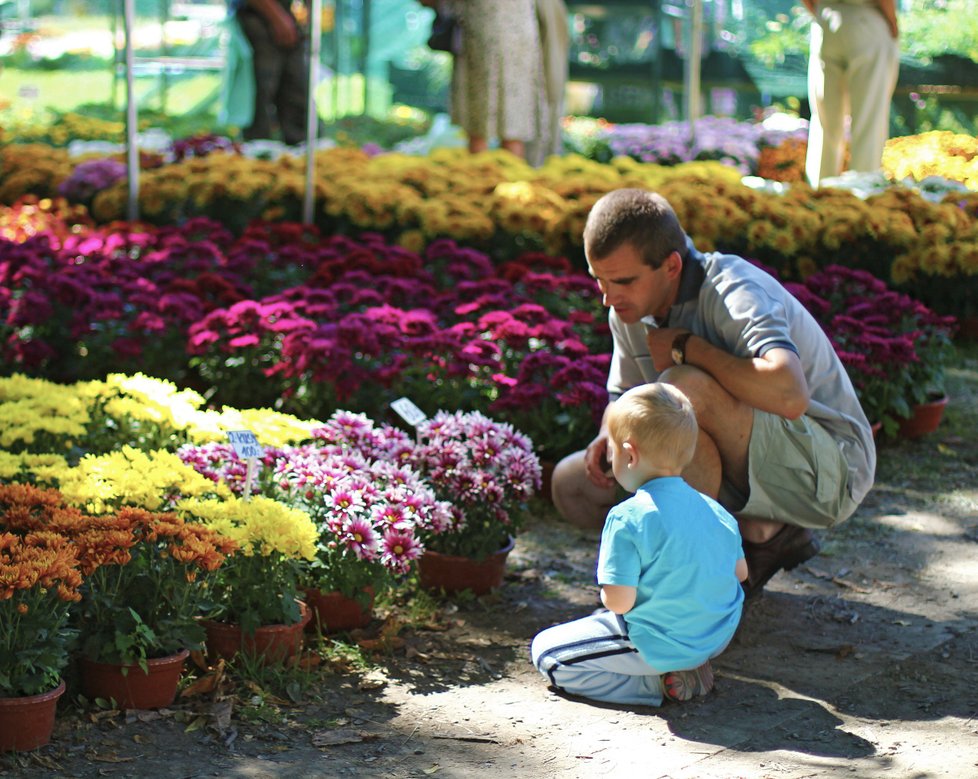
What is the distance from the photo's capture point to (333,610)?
371 cm

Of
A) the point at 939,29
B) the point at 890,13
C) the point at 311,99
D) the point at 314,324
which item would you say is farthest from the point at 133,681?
the point at 939,29

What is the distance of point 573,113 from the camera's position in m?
21.9

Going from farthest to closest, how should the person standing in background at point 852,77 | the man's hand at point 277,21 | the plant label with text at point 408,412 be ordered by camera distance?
the man's hand at point 277,21, the person standing in background at point 852,77, the plant label with text at point 408,412

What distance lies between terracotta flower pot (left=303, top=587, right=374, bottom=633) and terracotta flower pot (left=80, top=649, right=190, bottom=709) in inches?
22.7

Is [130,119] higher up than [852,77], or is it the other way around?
[852,77]

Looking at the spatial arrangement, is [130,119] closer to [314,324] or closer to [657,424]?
[314,324]

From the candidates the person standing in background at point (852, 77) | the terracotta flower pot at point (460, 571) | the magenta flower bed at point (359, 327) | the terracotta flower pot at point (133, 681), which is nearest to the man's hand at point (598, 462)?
the terracotta flower pot at point (460, 571)

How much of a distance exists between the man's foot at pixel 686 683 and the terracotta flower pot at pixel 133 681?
3.77ft

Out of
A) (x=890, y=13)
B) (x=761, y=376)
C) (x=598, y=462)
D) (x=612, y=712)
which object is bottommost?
(x=612, y=712)

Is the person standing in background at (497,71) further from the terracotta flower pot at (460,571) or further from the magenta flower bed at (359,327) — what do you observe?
the terracotta flower pot at (460,571)

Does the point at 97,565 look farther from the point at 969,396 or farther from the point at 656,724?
the point at 969,396

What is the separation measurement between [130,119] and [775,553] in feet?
16.5

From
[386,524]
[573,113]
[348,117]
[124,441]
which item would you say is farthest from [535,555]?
[573,113]

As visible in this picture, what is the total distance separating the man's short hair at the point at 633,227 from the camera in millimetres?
3561
